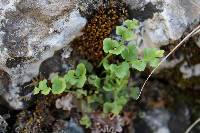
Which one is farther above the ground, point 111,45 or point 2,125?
point 111,45

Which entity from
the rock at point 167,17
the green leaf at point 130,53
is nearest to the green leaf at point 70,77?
the green leaf at point 130,53

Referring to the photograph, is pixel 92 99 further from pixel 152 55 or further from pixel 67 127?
pixel 152 55

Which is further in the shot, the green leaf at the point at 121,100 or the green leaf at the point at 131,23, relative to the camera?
the green leaf at the point at 121,100

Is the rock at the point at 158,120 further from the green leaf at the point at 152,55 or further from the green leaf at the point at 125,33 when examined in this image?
the green leaf at the point at 125,33

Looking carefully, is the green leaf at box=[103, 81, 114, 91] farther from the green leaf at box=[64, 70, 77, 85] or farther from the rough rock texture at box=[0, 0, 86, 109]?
the rough rock texture at box=[0, 0, 86, 109]

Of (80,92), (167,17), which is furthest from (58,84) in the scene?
(167,17)

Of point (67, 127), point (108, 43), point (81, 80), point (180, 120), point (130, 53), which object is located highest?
point (108, 43)

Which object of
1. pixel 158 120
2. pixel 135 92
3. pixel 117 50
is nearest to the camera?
pixel 117 50

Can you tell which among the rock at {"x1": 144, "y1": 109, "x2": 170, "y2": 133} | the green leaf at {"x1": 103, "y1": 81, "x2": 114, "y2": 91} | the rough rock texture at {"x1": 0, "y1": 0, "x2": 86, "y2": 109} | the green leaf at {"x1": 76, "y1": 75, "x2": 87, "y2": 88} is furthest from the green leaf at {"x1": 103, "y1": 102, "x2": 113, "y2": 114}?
the rough rock texture at {"x1": 0, "y1": 0, "x2": 86, "y2": 109}
